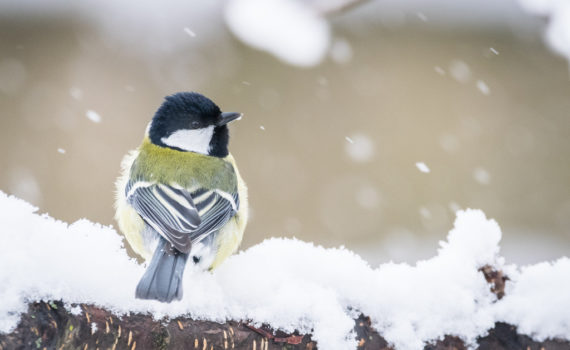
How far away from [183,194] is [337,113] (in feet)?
8.09

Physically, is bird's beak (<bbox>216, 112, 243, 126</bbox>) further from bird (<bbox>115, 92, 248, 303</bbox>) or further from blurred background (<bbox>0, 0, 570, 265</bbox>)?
blurred background (<bbox>0, 0, 570, 265</bbox>)

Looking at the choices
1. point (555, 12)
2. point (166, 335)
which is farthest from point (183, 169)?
point (555, 12)

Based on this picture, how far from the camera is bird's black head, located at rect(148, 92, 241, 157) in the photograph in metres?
2.32

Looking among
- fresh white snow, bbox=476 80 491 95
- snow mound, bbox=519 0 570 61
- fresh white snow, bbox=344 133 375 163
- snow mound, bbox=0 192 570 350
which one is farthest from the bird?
fresh white snow, bbox=476 80 491 95

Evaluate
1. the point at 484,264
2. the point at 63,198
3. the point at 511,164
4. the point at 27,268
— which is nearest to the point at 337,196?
the point at 511,164

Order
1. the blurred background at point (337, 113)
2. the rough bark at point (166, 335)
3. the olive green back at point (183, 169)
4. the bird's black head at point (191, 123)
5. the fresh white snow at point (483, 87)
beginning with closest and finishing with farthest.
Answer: the rough bark at point (166, 335), the olive green back at point (183, 169), the bird's black head at point (191, 123), the blurred background at point (337, 113), the fresh white snow at point (483, 87)

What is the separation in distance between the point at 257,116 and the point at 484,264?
9.42 feet

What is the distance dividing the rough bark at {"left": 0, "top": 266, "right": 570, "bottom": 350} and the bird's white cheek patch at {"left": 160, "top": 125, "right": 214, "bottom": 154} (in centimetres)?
115

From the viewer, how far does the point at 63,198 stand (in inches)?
158

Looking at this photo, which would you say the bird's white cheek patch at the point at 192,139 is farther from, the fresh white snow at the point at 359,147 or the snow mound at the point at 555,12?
the fresh white snow at the point at 359,147

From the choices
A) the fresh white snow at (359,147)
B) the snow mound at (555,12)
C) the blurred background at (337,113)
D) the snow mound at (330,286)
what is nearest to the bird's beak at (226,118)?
the snow mound at (330,286)

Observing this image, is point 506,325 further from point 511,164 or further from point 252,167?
point 511,164

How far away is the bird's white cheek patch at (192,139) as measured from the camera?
2348 mm

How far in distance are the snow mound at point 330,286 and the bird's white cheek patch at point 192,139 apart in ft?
→ 3.01
